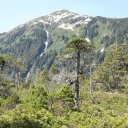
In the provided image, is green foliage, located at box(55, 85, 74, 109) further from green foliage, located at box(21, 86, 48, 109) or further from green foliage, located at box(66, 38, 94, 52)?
green foliage, located at box(66, 38, 94, 52)

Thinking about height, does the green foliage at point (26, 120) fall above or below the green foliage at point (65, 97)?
above

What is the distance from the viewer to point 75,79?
45.6m

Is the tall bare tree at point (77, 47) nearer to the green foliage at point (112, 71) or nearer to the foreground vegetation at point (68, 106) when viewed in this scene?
the foreground vegetation at point (68, 106)

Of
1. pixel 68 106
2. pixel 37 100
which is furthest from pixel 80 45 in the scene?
pixel 37 100

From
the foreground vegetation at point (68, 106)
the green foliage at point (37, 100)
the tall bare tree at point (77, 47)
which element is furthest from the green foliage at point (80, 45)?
the green foliage at point (37, 100)

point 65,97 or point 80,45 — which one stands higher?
point 80,45

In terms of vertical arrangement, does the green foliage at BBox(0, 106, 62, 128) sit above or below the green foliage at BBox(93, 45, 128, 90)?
above

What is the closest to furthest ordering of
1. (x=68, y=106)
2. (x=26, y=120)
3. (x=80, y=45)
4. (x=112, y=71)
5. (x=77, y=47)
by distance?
(x=26, y=120) → (x=68, y=106) → (x=80, y=45) → (x=77, y=47) → (x=112, y=71)

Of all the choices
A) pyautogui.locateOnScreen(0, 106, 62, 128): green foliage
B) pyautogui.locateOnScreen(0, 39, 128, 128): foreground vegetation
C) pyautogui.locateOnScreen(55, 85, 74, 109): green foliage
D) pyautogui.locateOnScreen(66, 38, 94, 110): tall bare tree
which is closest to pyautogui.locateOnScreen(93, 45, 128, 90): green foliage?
pyautogui.locateOnScreen(0, 39, 128, 128): foreground vegetation

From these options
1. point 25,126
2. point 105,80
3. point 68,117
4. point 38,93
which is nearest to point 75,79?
point 38,93

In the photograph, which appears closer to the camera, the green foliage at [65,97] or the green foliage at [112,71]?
the green foliage at [65,97]

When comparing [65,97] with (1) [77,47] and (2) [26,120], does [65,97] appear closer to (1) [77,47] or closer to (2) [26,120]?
(1) [77,47]

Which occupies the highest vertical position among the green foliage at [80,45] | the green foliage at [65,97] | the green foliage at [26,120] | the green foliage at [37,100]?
the green foliage at [80,45]

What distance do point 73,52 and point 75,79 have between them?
150 inches
